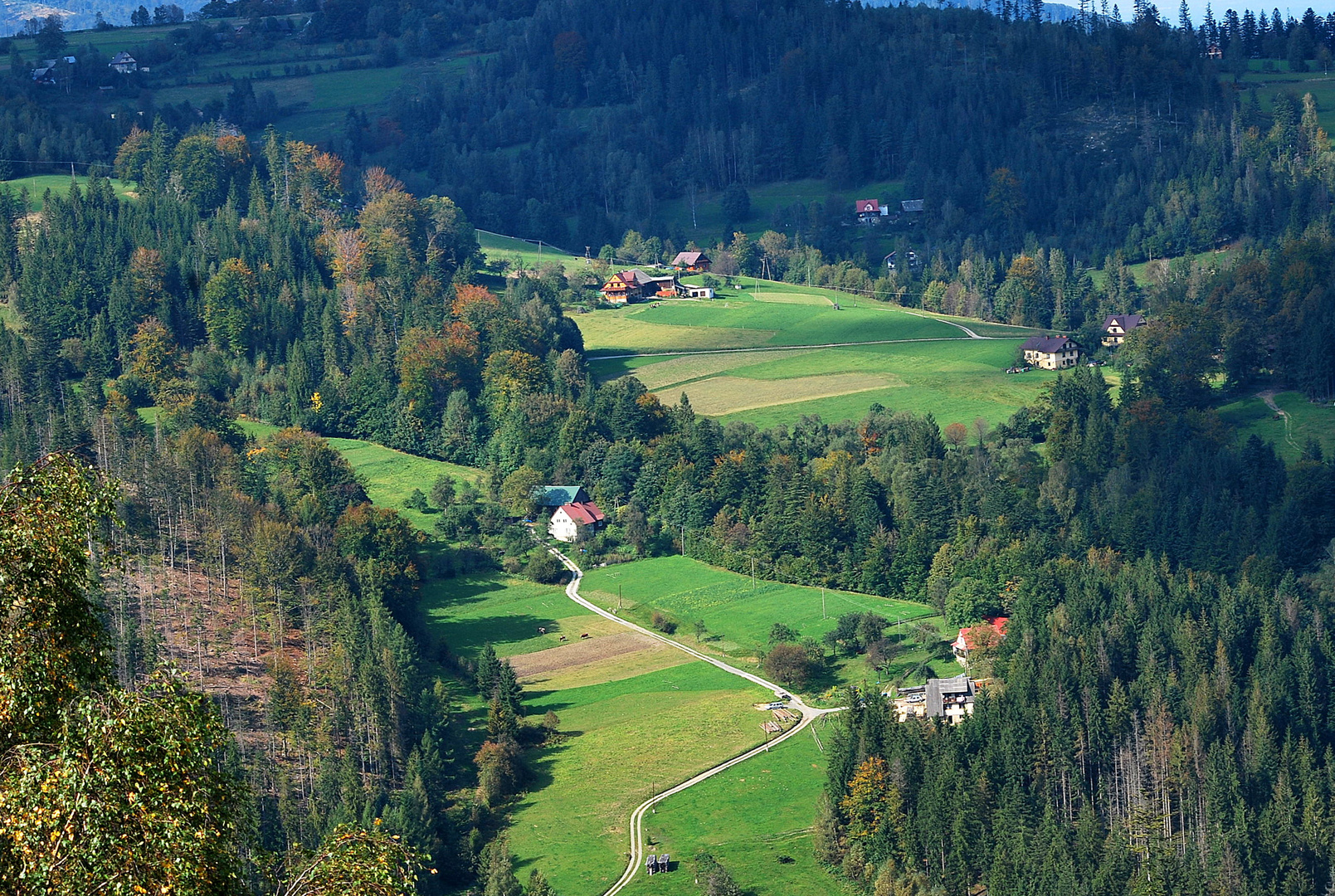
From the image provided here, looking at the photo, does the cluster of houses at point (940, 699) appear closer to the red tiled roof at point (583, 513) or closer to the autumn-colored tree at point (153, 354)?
the red tiled roof at point (583, 513)

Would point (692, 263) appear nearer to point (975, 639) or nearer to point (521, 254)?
point (521, 254)

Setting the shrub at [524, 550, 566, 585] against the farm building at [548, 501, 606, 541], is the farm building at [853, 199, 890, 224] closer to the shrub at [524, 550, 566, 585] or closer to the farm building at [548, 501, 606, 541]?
the farm building at [548, 501, 606, 541]

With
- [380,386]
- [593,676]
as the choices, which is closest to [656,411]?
[380,386]

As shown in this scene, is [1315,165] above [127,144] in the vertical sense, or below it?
below

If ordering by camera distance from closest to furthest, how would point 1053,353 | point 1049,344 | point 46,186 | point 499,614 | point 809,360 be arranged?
point 499,614 → point 1053,353 → point 1049,344 → point 809,360 → point 46,186

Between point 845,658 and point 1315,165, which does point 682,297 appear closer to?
point 1315,165

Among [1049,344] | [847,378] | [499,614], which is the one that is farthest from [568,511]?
[1049,344]

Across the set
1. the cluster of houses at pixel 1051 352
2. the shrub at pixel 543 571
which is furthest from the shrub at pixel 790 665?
the cluster of houses at pixel 1051 352
